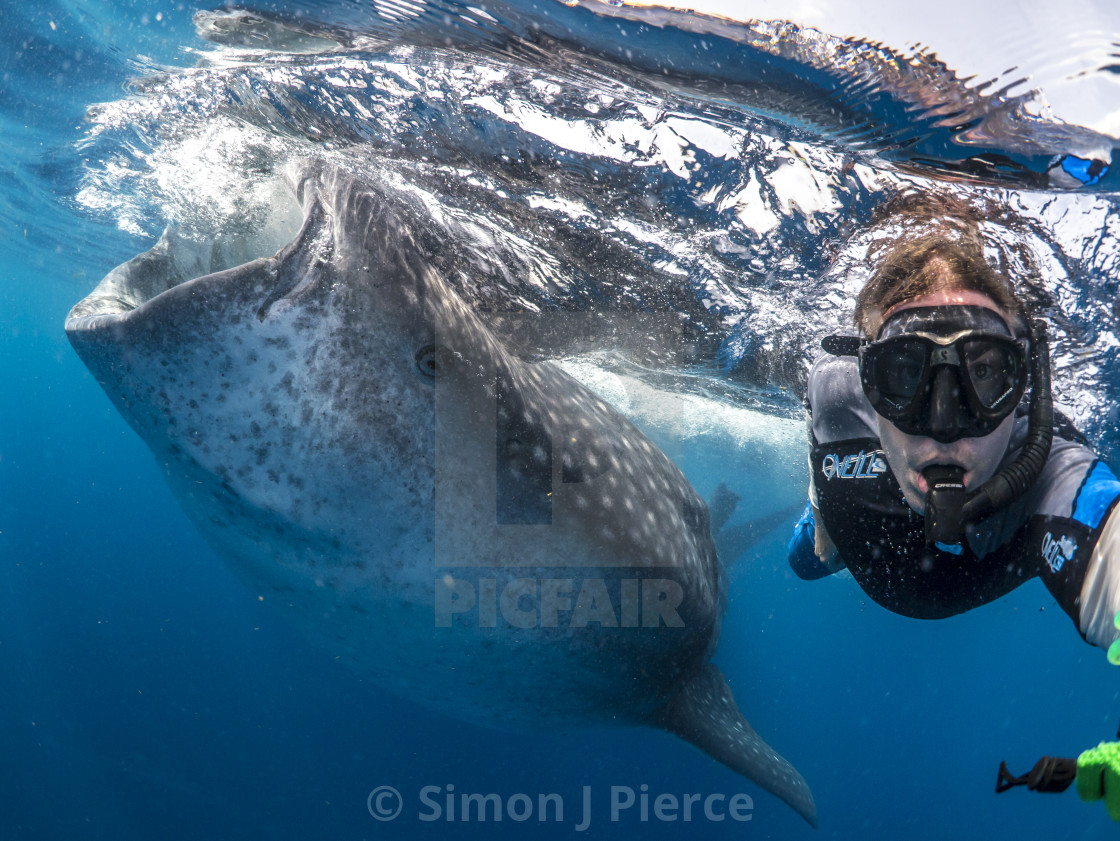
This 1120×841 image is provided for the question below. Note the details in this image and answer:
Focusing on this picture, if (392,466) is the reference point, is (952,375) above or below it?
above

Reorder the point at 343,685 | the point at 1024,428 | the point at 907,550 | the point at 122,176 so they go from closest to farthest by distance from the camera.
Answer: the point at 1024,428, the point at 907,550, the point at 122,176, the point at 343,685

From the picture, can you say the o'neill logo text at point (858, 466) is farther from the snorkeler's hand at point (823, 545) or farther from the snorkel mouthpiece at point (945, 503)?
the snorkel mouthpiece at point (945, 503)

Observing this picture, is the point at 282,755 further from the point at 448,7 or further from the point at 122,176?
the point at 448,7

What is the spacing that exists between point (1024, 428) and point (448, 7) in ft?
15.5

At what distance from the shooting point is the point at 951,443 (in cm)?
290

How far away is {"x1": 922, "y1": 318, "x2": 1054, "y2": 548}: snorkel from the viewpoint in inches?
106

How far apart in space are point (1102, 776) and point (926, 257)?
11.0 ft

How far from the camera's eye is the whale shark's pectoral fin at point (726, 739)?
469 centimetres

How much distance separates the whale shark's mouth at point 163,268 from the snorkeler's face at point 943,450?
10.4 ft

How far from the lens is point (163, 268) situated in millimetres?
3568

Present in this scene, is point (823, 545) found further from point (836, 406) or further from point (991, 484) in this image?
point (991, 484)

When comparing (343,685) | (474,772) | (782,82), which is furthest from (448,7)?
(343,685)

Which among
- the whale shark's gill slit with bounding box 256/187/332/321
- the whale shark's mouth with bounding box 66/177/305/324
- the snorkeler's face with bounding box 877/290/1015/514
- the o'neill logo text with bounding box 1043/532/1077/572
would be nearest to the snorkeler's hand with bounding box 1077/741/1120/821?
the o'neill logo text with bounding box 1043/532/1077/572

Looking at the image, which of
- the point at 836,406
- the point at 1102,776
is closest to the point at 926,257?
the point at 836,406
